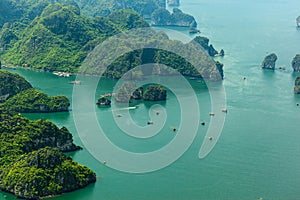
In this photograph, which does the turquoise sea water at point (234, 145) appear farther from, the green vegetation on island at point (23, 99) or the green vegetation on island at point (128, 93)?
the green vegetation on island at point (128, 93)

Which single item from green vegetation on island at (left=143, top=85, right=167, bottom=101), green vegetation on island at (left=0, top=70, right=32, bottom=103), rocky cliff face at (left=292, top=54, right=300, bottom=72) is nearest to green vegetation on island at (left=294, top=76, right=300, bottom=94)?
rocky cliff face at (left=292, top=54, right=300, bottom=72)

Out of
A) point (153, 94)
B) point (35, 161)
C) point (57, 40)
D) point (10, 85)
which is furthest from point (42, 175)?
point (57, 40)

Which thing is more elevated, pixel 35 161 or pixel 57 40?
pixel 57 40

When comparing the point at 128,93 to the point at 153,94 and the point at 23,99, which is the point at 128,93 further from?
the point at 23,99

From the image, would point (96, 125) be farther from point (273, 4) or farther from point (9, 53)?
point (273, 4)

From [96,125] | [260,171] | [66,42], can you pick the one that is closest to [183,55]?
[66,42]

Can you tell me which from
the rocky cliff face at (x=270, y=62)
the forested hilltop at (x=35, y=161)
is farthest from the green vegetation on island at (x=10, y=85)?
the rocky cliff face at (x=270, y=62)

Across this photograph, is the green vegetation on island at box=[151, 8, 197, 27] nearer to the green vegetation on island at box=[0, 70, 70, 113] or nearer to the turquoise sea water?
the turquoise sea water
